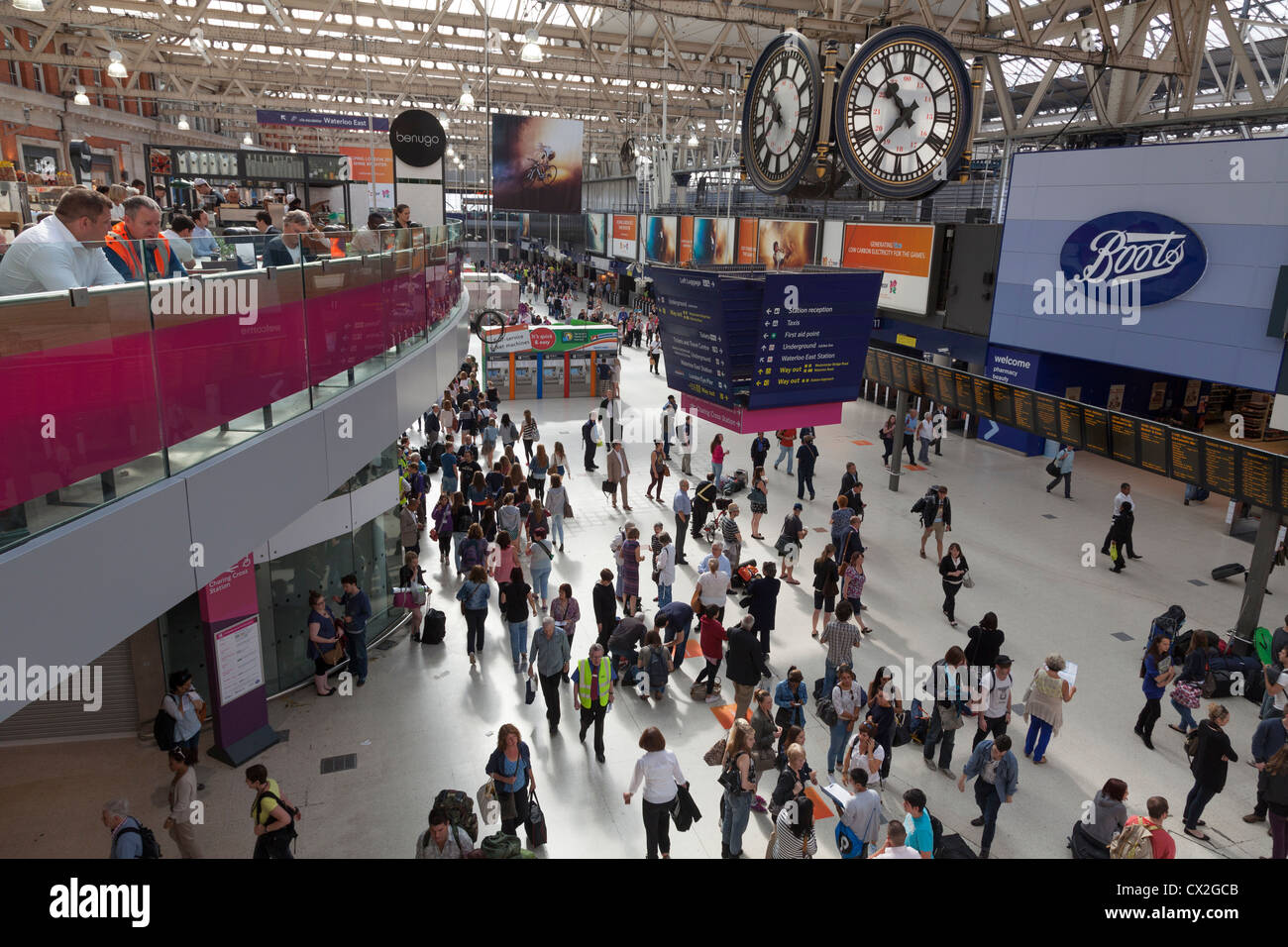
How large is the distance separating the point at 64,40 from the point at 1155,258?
35.0m

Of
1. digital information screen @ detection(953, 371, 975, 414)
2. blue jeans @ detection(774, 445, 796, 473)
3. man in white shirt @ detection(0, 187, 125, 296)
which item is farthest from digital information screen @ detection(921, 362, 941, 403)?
man in white shirt @ detection(0, 187, 125, 296)

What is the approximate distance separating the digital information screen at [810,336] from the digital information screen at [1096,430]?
5.45 m

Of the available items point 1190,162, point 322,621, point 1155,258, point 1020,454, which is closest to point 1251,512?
point 1020,454

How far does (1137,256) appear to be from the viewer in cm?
1400

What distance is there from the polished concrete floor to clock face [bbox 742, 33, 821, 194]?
6309 mm

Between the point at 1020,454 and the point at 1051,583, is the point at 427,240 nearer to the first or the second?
the point at 1051,583

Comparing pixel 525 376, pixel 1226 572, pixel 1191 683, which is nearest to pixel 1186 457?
pixel 1226 572

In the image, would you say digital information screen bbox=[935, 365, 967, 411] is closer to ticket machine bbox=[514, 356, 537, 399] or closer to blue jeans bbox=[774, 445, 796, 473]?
blue jeans bbox=[774, 445, 796, 473]

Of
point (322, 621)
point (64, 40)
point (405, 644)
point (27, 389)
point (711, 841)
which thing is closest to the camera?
point (27, 389)

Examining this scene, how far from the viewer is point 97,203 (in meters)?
4.56

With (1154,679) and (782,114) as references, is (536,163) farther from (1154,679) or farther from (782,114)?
(1154,679)

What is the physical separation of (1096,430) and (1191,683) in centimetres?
552

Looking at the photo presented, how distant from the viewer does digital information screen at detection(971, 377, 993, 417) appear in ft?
51.4

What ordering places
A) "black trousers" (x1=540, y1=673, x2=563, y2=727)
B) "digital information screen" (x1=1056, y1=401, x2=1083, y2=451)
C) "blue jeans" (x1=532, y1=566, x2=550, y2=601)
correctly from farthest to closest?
"digital information screen" (x1=1056, y1=401, x2=1083, y2=451) < "blue jeans" (x1=532, y1=566, x2=550, y2=601) < "black trousers" (x1=540, y1=673, x2=563, y2=727)
